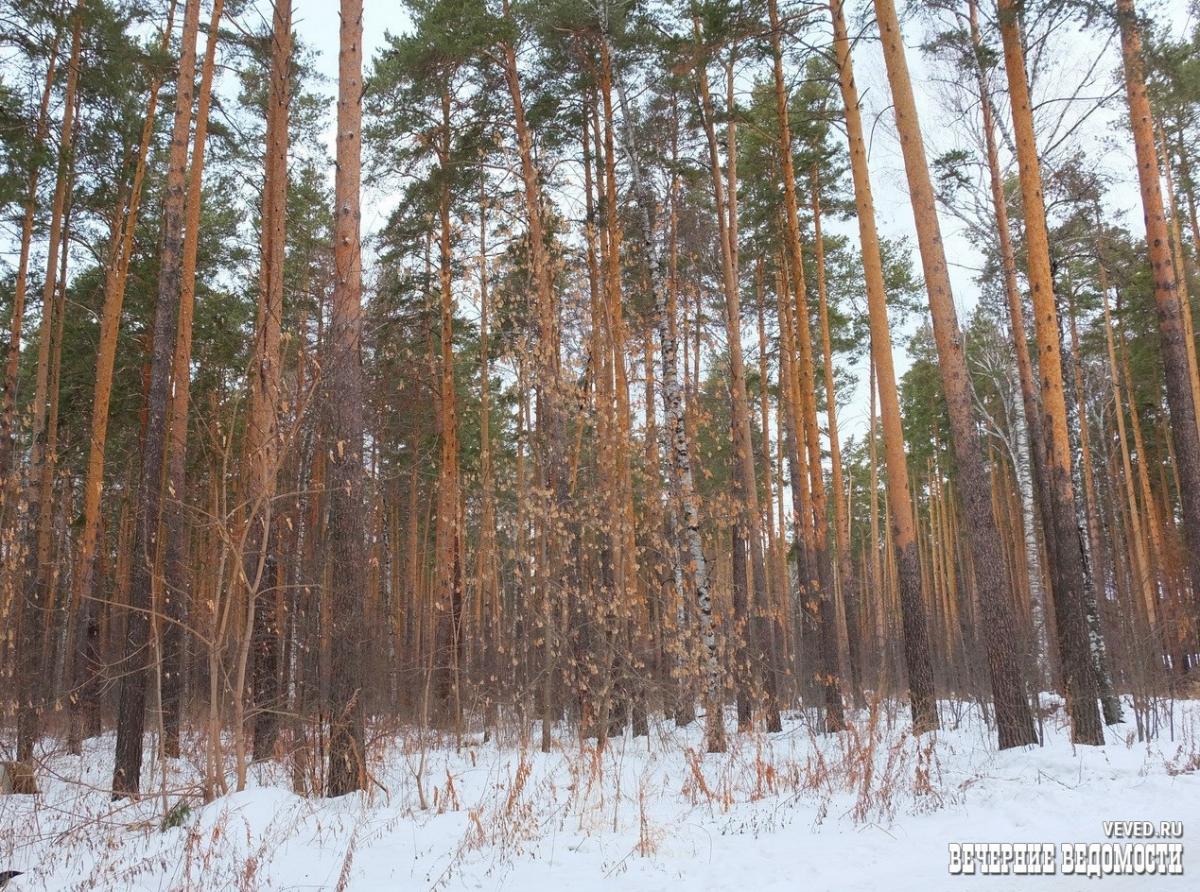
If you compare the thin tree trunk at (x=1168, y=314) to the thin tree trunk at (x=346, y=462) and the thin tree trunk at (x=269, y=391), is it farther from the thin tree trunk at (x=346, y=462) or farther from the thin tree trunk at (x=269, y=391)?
the thin tree trunk at (x=269, y=391)

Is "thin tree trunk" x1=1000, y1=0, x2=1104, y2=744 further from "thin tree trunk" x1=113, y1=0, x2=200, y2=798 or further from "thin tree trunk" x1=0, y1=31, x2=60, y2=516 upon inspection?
"thin tree trunk" x1=0, y1=31, x2=60, y2=516

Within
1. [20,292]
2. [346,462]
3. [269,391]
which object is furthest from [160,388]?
[20,292]

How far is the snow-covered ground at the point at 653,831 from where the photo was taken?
14.7 feet

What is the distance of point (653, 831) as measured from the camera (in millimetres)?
5324

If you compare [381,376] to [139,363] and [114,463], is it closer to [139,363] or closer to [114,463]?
[139,363]

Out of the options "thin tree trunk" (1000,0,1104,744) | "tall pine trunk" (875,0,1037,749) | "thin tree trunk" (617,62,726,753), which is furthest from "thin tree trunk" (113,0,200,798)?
"thin tree trunk" (1000,0,1104,744)

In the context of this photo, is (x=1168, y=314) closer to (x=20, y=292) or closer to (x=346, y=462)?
(x=346, y=462)

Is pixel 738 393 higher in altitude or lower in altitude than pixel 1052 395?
higher

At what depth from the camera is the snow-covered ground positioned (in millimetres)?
4469

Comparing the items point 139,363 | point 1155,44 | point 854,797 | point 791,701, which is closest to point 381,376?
point 139,363

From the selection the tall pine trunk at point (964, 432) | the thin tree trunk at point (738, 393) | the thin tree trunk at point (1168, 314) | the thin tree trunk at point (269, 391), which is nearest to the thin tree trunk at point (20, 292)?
the thin tree trunk at point (269, 391)

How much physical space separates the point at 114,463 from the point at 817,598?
1672cm

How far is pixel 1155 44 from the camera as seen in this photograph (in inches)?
407

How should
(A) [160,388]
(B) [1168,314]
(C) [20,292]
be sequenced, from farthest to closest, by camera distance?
(C) [20,292] < (B) [1168,314] < (A) [160,388]
